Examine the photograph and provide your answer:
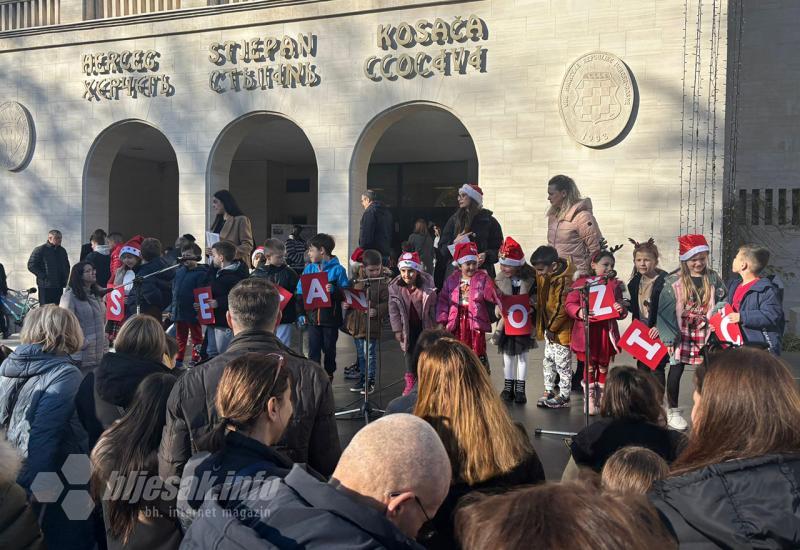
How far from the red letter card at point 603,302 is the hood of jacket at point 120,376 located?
14.2 feet

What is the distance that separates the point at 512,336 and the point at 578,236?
5.37 feet

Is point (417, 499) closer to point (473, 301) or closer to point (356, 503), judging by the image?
point (356, 503)

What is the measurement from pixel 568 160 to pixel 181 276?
22.0ft

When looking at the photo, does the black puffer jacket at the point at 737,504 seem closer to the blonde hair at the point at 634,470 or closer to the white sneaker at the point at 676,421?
the blonde hair at the point at 634,470

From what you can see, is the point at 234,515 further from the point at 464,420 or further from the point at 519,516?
the point at 464,420

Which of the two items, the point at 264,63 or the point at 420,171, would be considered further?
the point at 420,171

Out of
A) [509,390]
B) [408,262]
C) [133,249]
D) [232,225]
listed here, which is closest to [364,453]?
[408,262]

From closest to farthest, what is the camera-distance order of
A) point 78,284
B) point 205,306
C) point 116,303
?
point 78,284
point 205,306
point 116,303

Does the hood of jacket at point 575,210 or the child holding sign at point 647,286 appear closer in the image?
the child holding sign at point 647,286

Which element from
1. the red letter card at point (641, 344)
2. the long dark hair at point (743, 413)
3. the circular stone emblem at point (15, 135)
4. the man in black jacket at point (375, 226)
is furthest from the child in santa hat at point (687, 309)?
the circular stone emblem at point (15, 135)

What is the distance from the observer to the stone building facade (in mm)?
11328

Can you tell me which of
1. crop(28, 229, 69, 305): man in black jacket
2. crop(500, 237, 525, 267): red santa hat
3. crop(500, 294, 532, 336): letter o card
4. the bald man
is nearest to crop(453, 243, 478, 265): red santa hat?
crop(500, 237, 525, 267): red santa hat

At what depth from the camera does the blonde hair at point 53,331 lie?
3951 mm

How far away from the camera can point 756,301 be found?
21.7ft
